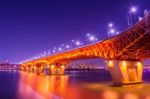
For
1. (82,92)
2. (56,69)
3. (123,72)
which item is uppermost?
(123,72)

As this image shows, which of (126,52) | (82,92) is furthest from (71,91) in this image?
(126,52)

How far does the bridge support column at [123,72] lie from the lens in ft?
151

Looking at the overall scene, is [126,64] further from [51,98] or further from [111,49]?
[51,98]

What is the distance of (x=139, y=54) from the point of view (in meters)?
51.3

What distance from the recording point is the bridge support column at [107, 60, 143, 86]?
46000 mm

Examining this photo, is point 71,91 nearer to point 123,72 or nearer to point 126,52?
point 123,72

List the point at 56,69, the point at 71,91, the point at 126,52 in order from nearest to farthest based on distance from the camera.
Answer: the point at 71,91 < the point at 126,52 < the point at 56,69

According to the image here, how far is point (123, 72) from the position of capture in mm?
46219

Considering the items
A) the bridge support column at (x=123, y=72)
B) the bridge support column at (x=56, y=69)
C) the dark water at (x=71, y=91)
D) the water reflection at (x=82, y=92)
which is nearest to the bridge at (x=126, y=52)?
the bridge support column at (x=123, y=72)

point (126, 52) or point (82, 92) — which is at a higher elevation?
point (126, 52)

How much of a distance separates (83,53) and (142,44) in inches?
1022

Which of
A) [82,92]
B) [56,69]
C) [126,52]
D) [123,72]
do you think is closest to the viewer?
[82,92]

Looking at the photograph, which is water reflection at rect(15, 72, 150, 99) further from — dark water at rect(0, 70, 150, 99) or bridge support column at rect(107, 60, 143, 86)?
bridge support column at rect(107, 60, 143, 86)

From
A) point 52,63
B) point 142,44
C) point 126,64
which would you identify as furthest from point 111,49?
point 52,63
